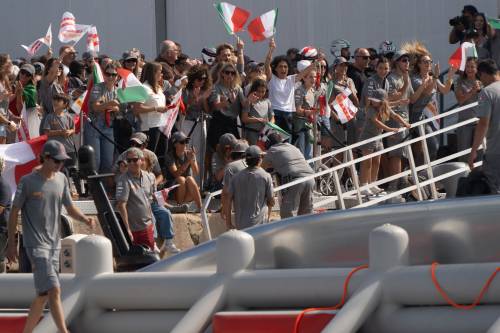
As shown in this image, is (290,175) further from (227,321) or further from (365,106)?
(227,321)

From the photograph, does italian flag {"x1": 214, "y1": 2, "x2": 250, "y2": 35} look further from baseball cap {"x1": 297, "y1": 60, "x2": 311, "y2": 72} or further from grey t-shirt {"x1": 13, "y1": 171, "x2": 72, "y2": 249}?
grey t-shirt {"x1": 13, "y1": 171, "x2": 72, "y2": 249}

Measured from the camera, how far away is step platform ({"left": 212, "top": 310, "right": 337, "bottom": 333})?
9039 millimetres

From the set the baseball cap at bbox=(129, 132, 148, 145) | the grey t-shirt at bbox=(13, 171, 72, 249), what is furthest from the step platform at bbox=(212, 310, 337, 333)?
the baseball cap at bbox=(129, 132, 148, 145)

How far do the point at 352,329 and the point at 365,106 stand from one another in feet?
27.1

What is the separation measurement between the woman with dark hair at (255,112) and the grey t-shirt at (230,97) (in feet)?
0.37

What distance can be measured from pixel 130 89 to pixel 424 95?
156 inches

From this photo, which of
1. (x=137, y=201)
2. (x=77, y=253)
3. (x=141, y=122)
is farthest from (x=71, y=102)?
(x=77, y=253)

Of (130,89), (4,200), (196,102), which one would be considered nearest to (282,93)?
(196,102)

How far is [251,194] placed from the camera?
43.4ft

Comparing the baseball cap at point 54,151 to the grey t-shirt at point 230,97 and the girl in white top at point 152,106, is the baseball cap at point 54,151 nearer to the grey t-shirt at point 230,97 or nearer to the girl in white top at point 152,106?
the girl in white top at point 152,106

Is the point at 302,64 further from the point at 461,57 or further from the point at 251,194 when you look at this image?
the point at 251,194

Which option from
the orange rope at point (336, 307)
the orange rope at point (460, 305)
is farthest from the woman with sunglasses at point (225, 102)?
the orange rope at point (460, 305)

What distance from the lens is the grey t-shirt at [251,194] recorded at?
13.2 meters

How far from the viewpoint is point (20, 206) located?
993 centimetres
